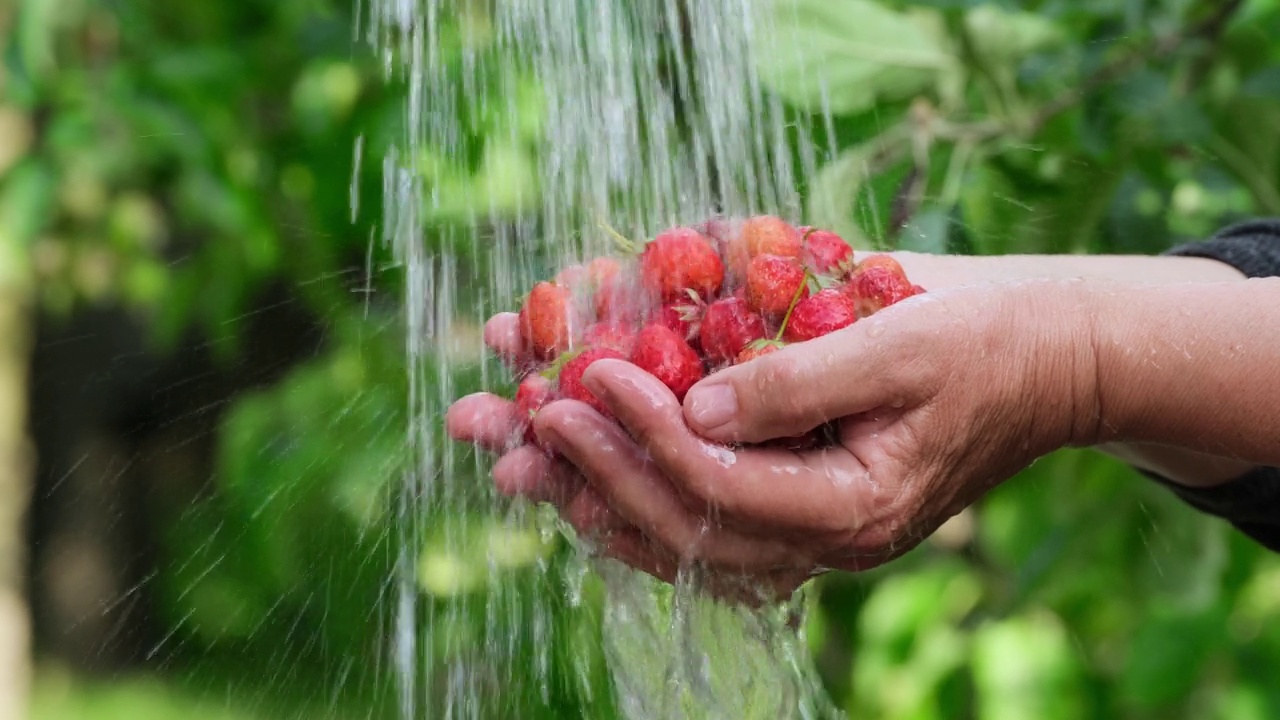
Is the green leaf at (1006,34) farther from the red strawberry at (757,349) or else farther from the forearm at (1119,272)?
the red strawberry at (757,349)

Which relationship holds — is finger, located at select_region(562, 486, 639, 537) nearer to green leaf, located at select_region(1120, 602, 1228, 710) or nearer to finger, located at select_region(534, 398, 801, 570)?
finger, located at select_region(534, 398, 801, 570)

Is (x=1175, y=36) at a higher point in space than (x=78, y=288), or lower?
higher

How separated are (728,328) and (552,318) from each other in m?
0.14

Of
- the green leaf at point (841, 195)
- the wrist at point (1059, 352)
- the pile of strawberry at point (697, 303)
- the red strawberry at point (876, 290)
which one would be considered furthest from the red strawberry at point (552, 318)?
the green leaf at point (841, 195)

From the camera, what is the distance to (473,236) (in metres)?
1.47

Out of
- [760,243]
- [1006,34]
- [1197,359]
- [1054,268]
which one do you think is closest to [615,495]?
[760,243]

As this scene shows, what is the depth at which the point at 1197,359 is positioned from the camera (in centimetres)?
85

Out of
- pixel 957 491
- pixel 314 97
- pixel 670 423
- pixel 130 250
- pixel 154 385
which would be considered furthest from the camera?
pixel 154 385

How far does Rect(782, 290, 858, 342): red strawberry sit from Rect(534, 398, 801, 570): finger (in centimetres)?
12

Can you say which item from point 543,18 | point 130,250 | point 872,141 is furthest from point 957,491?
point 130,250

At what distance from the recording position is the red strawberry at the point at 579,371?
2.75 feet

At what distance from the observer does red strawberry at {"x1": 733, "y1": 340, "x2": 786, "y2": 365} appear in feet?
2.69

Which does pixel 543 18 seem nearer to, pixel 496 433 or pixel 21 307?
pixel 496 433

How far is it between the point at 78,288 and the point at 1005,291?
153 centimetres
